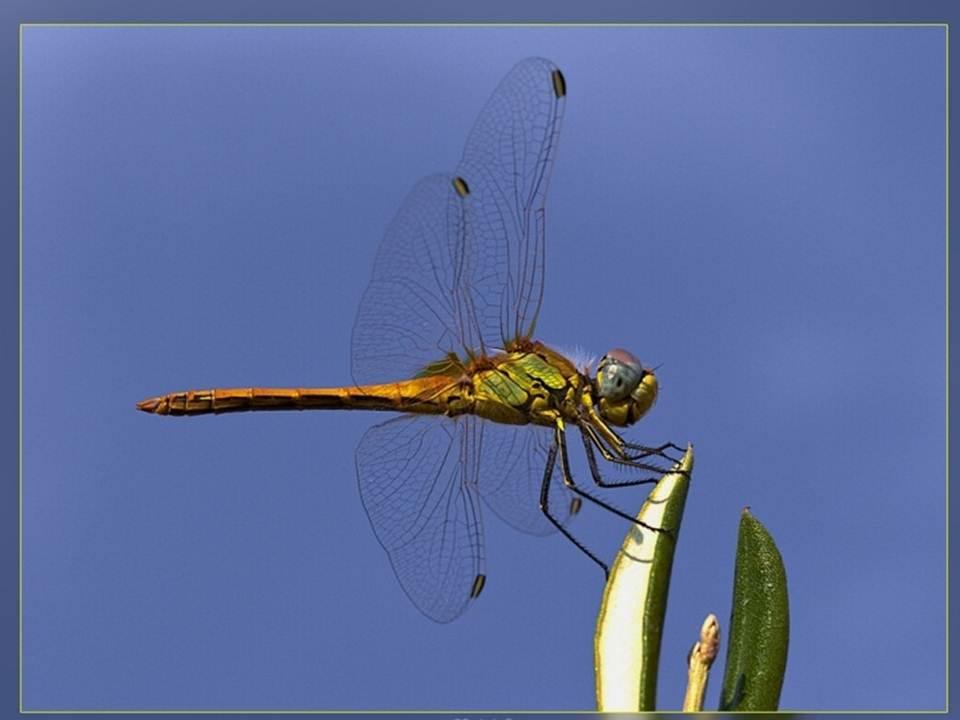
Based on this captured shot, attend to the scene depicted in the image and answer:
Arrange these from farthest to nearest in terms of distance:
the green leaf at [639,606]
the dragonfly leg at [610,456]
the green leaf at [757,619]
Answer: the dragonfly leg at [610,456], the green leaf at [757,619], the green leaf at [639,606]

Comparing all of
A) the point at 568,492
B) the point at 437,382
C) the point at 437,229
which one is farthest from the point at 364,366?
the point at 568,492

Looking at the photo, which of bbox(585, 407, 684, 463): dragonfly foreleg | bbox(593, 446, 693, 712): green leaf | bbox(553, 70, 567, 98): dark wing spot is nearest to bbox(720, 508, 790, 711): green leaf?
bbox(593, 446, 693, 712): green leaf

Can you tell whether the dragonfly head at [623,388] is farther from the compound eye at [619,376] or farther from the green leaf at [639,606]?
the green leaf at [639,606]

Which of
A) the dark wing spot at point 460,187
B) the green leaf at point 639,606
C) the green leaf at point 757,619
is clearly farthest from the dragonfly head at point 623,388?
the green leaf at point 757,619

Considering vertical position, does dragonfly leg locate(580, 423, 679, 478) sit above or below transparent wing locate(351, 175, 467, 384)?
below

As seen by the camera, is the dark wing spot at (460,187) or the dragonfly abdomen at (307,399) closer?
the dark wing spot at (460,187)

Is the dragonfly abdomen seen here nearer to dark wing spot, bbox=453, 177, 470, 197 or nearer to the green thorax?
the green thorax

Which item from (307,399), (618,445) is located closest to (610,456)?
(618,445)
